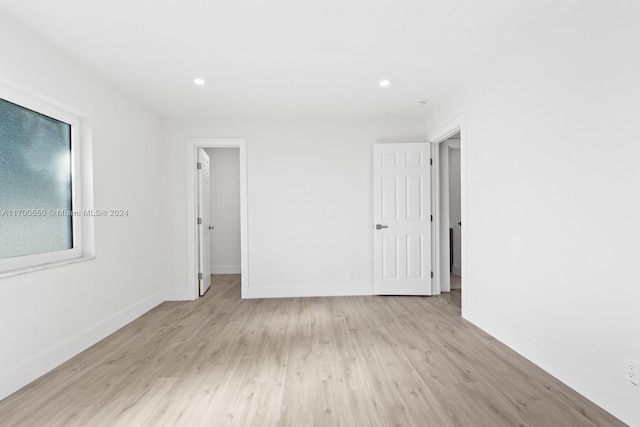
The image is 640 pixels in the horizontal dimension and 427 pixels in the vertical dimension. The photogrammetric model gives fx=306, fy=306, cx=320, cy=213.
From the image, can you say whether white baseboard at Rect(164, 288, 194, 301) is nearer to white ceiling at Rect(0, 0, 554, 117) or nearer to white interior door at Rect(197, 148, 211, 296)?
white interior door at Rect(197, 148, 211, 296)

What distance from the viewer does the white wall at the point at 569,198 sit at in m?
1.62

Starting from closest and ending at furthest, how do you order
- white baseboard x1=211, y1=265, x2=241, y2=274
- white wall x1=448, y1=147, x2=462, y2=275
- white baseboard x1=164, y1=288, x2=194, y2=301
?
1. white baseboard x1=164, y1=288, x2=194, y2=301
2. white wall x1=448, y1=147, x2=462, y2=275
3. white baseboard x1=211, y1=265, x2=241, y2=274

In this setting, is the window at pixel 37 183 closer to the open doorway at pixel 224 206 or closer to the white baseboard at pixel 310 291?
the white baseboard at pixel 310 291

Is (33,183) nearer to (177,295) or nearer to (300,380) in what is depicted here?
(177,295)

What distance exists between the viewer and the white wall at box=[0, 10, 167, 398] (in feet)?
6.70

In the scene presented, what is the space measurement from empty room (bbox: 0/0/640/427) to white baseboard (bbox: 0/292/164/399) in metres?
0.02

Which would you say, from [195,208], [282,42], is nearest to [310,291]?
[195,208]

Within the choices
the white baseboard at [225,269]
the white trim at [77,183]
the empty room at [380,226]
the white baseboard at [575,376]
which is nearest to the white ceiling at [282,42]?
the empty room at [380,226]

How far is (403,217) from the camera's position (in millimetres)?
4141

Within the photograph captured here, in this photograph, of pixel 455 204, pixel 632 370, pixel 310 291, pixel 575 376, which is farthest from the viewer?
pixel 455 204

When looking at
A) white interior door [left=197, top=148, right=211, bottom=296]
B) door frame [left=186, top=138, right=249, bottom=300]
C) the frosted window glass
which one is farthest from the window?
white interior door [left=197, top=148, right=211, bottom=296]

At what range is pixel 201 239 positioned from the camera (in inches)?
167

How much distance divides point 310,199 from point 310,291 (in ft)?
4.17

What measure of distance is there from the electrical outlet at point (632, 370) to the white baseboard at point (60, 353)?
3625mm
